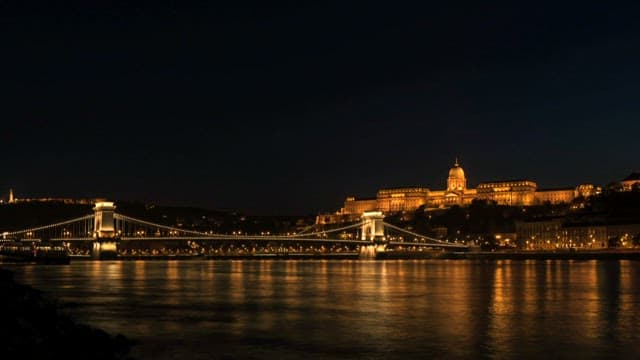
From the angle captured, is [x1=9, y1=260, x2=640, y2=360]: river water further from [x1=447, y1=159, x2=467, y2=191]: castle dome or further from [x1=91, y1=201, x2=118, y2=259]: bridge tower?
[x1=447, y1=159, x2=467, y2=191]: castle dome

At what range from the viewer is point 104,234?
281 ft

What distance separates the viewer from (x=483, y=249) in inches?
4171

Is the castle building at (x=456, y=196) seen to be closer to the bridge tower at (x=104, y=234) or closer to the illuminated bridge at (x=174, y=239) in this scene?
the illuminated bridge at (x=174, y=239)

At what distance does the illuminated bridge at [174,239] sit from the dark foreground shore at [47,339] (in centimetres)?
6047

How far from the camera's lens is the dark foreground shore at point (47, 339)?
450 inches

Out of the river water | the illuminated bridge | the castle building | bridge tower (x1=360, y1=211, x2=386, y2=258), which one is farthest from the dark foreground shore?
the castle building

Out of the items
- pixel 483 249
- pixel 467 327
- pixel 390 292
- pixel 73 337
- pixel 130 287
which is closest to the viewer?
pixel 73 337

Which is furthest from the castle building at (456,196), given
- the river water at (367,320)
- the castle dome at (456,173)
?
the river water at (367,320)

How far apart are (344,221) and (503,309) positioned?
12665 centimetres

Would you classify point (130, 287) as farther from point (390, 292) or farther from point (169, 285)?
point (390, 292)

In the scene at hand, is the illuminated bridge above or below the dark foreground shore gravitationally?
above

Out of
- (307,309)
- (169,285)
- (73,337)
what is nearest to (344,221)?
(169,285)

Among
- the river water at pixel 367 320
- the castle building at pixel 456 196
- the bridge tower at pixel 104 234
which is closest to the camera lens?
the river water at pixel 367 320

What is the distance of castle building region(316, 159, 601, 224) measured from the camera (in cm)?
13762
